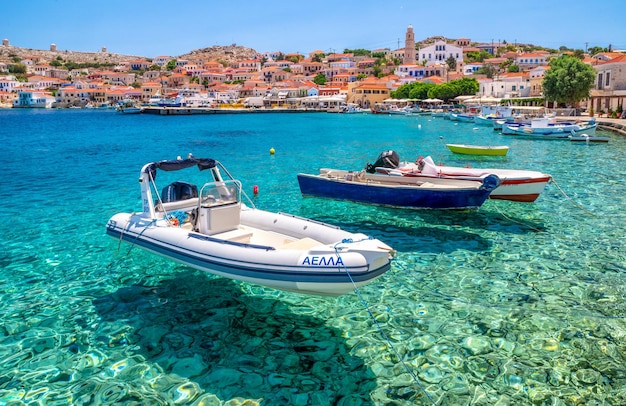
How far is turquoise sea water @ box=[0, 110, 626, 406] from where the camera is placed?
5809mm

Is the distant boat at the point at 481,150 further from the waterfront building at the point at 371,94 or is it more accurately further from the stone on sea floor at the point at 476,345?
the waterfront building at the point at 371,94

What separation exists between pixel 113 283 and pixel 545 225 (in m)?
10.7

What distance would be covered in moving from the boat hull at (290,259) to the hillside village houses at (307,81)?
8482 centimetres

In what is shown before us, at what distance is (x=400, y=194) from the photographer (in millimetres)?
13867

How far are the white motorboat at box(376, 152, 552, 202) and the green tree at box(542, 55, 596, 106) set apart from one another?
42058mm

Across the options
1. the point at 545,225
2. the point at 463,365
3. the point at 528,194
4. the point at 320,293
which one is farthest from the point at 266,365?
the point at 528,194

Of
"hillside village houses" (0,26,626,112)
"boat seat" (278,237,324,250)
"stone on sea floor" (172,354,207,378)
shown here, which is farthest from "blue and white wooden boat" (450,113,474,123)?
"stone on sea floor" (172,354,207,378)

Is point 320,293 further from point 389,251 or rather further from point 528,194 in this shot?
point 528,194

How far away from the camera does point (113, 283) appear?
9.05 m

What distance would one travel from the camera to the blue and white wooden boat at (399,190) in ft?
43.4

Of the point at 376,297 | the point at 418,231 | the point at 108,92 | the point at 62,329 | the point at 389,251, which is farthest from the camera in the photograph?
the point at 108,92

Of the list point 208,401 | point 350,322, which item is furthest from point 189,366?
point 350,322

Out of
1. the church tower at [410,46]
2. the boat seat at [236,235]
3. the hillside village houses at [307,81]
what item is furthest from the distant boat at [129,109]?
the boat seat at [236,235]

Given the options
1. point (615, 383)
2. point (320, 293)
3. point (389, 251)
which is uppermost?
point (389, 251)
